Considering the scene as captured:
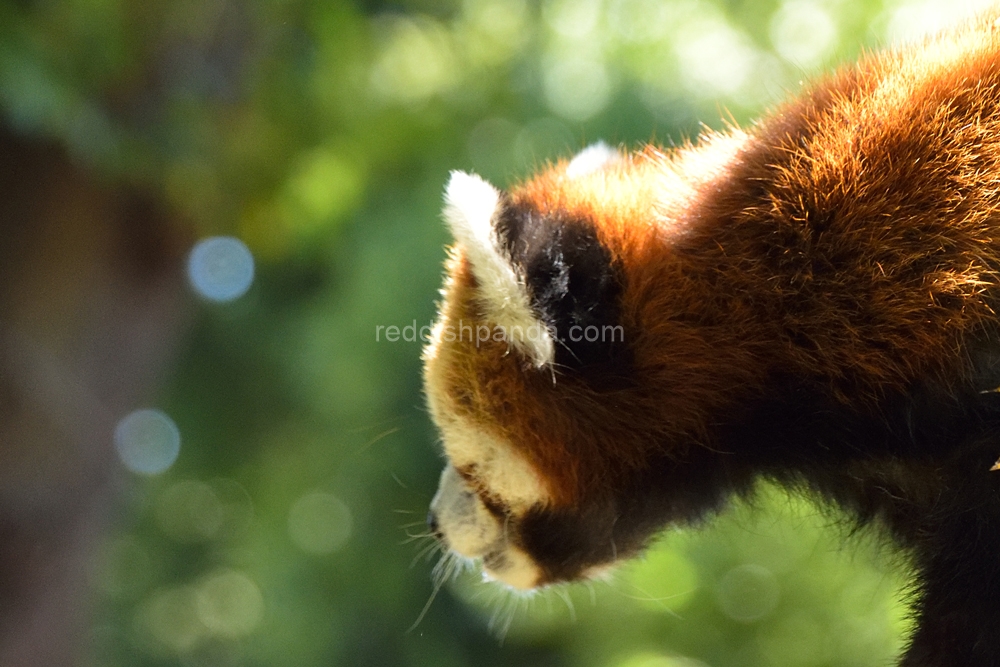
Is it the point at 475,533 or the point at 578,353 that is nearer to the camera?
the point at 578,353

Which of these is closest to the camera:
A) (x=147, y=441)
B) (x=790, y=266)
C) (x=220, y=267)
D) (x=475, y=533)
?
(x=790, y=266)

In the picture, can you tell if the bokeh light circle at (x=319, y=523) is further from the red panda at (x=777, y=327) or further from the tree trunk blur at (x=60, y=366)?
the red panda at (x=777, y=327)

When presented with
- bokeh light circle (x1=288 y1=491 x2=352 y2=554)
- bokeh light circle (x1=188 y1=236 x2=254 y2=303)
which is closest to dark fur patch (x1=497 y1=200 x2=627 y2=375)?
bokeh light circle (x1=188 y1=236 x2=254 y2=303)

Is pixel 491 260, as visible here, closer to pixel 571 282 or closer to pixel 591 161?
pixel 571 282

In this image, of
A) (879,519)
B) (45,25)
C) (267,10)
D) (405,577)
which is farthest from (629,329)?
Answer: (405,577)

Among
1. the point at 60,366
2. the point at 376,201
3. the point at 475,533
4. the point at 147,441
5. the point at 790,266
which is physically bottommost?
the point at 475,533

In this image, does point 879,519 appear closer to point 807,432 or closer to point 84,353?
point 807,432

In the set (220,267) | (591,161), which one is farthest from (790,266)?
(220,267)
